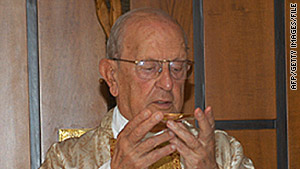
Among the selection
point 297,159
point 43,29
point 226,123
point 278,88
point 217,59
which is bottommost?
point 297,159

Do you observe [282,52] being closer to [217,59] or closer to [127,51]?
[217,59]

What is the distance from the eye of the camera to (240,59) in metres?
3.23

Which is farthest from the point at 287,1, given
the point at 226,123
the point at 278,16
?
the point at 226,123

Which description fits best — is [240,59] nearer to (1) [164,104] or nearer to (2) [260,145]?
(2) [260,145]

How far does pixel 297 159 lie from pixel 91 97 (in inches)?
57.0

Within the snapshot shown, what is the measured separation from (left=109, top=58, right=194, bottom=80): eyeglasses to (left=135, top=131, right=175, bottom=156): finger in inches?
12.4

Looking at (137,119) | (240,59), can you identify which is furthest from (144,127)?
(240,59)

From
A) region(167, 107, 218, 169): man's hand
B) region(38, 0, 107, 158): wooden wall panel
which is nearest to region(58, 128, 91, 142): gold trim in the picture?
region(38, 0, 107, 158): wooden wall panel

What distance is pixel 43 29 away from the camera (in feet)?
9.39

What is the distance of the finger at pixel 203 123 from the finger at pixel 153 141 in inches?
4.4

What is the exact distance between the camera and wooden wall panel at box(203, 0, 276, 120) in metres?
3.17

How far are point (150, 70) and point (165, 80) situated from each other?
82 millimetres

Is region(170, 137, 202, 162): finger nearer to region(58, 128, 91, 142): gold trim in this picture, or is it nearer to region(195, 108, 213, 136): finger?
region(195, 108, 213, 136): finger

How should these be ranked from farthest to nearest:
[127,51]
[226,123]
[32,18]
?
[226,123] < [32,18] < [127,51]
